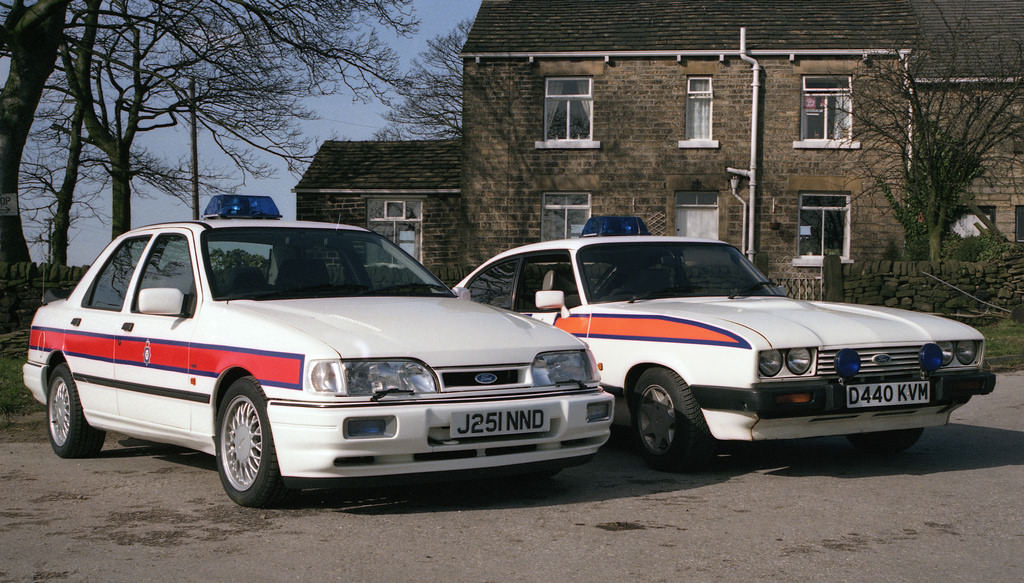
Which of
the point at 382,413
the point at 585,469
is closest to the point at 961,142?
the point at 585,469

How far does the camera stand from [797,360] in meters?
6.66

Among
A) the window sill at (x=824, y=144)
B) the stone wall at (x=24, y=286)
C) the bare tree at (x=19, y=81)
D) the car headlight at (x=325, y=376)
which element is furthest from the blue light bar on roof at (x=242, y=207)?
the window sill at (x=824, y=144)

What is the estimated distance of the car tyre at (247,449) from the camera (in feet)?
18.7

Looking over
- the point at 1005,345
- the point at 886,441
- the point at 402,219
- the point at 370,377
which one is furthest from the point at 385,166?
the point at 370,377

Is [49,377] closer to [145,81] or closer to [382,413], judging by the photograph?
[382,413]

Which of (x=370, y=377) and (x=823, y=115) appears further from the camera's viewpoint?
(x=823, y=115)

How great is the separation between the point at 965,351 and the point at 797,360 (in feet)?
4.45

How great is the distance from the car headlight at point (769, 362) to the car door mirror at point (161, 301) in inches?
134

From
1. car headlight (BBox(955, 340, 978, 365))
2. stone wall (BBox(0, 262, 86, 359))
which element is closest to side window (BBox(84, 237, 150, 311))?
car headlight (BBox(955, 340, 978, 365))

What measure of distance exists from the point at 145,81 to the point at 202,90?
288 centimetres

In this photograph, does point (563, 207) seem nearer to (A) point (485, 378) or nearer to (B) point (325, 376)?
(A) point (485, 378)

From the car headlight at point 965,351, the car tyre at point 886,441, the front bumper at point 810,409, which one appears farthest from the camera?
the car tyre at point 886,441

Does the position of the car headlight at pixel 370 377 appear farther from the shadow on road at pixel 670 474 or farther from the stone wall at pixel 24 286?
the stone wall at pixel 24 286

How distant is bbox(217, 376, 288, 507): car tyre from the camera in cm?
570
